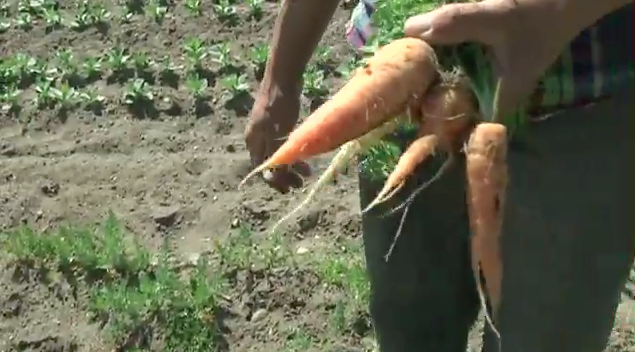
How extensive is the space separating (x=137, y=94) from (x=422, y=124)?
224 centimetres

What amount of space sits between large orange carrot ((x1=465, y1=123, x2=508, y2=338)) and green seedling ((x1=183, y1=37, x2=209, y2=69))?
7.74 feet

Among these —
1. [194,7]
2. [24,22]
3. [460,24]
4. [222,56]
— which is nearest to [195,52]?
[222,56]

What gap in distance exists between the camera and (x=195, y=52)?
382 cm

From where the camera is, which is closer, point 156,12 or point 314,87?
point 314,87

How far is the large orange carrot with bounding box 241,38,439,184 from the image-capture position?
1.48m

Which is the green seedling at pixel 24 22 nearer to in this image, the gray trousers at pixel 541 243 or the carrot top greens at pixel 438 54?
the gray trousers at pixel 541 243

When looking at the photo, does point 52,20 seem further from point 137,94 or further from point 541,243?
point 541,243

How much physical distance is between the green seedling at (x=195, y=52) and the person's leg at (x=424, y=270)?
1.91 metres

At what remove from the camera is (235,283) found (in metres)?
2.84

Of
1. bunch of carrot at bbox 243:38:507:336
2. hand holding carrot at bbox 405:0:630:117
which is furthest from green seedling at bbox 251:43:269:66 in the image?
hand holding carrot at bbox 405:0:630:117

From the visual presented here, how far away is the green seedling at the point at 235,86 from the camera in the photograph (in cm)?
363

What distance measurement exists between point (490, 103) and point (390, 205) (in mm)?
464

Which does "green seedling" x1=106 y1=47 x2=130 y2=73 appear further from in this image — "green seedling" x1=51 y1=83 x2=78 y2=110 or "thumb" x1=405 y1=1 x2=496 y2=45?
"thumb" x1=405 y1=1 x2=496 y2=45

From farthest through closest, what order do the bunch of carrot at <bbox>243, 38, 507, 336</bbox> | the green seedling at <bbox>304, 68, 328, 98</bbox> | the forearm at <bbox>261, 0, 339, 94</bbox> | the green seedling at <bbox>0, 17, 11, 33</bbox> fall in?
the green seedling at <bbox>0, 17, 11, 33</bbox> < the green seedling at <bbox>304, 68, 328, 98</bbox> < the forearm at <bbox>261, 0, 339, 94</bbox> < the bunch of carrot at <bbox>243, 38, 507, 336</bbox>
